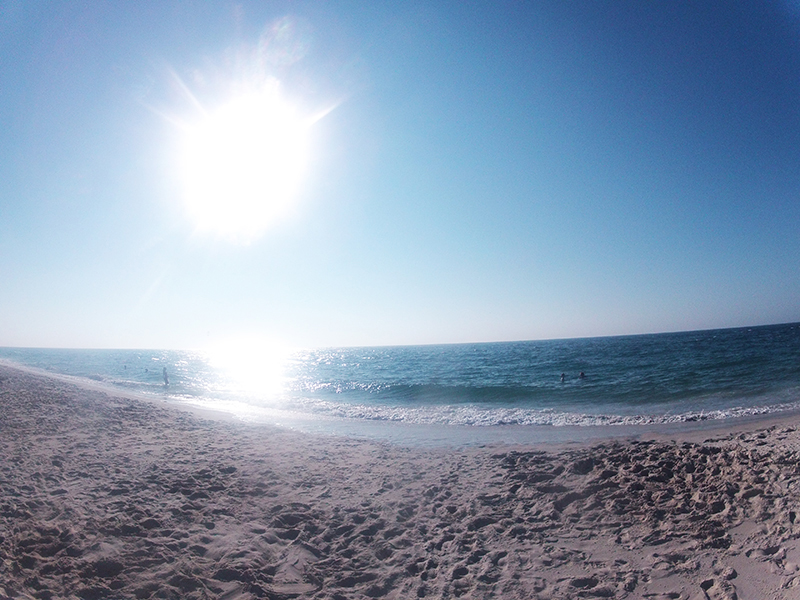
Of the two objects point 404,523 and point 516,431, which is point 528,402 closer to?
point 516,431

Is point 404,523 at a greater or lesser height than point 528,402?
greater

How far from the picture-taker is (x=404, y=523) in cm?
627

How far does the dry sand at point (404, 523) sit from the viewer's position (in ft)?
15.1

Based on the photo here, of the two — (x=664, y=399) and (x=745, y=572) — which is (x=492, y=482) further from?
(x=664, y=399)

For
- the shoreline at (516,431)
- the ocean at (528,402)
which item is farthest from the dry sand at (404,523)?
the ocean at (528,402)

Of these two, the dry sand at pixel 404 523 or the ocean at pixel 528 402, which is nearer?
the dry sand at pixel 404 523

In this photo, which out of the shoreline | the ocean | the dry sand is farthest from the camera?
the ocean

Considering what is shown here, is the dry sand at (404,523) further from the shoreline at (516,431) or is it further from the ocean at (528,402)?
the ocean at (528,402)

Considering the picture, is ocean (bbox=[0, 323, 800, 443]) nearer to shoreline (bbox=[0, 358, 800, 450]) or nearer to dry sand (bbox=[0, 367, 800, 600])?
shoreline (bbox=[0, 358, 800, 450])

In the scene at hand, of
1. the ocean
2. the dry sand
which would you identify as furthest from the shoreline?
the dry sand

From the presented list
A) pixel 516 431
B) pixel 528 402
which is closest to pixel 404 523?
pixel 516 431

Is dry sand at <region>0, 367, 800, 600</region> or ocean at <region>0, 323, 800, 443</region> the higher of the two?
dry sand at <region>0, 367, 800, 600</region>

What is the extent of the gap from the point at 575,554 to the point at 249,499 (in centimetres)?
525

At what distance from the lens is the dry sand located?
4.61 m
